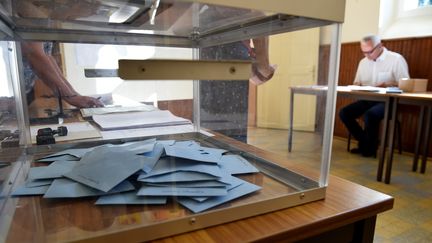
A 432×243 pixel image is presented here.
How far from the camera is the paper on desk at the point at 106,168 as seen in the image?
0.48 m

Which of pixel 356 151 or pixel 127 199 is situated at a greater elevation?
pixel 127 199

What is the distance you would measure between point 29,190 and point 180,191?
0.83 feet

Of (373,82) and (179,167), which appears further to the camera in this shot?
(373,82)

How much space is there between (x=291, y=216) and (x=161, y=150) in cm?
29

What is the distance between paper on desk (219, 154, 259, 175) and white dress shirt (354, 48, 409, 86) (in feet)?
9.71

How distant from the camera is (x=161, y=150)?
0.60m

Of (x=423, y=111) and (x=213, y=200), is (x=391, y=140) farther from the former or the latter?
(x=213, y=200)

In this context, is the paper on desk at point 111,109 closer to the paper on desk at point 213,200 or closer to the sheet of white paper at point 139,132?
the sheet of white paper at point 139,132

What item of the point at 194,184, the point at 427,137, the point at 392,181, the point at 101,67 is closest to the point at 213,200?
the point at 194,184

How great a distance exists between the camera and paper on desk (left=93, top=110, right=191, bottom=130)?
30.9 inches

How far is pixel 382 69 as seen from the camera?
10.2 feet

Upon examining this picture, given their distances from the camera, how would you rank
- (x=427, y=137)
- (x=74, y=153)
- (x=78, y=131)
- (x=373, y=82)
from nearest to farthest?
1. (x=74, y=153)
2. (x=78, y=131)
3. (x=427, y=137)
4. (x=373, y=82)

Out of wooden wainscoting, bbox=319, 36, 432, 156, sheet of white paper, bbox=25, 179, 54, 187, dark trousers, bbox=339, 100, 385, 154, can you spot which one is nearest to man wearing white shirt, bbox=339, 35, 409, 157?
dark trousers, bbox=339, 100, 385, 154

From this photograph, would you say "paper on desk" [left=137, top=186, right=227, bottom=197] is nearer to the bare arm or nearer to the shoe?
the bare arm
